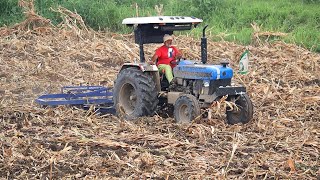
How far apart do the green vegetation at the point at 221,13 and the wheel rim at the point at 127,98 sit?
20.9 ft

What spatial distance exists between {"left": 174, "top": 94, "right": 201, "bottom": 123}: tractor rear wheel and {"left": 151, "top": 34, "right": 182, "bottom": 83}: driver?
2.29ft

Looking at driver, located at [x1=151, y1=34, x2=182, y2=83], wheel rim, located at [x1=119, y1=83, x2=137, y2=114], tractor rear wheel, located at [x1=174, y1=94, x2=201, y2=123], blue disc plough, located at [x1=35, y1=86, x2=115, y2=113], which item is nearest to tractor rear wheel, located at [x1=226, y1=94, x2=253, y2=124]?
tractor rear wheel, located at [x1=174, y1=94, x2=201, y2=123]

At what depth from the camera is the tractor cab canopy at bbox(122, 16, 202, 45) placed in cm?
953

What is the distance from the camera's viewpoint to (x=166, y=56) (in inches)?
388

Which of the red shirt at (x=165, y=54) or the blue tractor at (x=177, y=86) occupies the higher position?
the red shirt at (x=165, y=54)

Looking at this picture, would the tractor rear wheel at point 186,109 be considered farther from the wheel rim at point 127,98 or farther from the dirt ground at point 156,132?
the wheel rim at point 127,98

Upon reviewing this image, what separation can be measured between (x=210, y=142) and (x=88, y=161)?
1.62 metres

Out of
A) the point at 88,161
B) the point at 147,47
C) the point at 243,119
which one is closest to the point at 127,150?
the point at 88,161

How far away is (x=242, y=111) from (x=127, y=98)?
1.93 metres

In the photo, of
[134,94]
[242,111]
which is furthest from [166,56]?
[242,111]

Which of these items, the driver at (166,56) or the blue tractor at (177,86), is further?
the driver at (166,56)

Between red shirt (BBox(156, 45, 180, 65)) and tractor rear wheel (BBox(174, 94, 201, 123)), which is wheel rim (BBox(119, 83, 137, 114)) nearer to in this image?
red shirt (BBox(156, 45, 180, 65))

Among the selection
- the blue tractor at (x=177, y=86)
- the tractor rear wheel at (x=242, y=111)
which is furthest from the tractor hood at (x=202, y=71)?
the tractor rear wheel at (x=242, y=111)

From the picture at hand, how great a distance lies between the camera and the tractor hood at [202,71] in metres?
9.15
